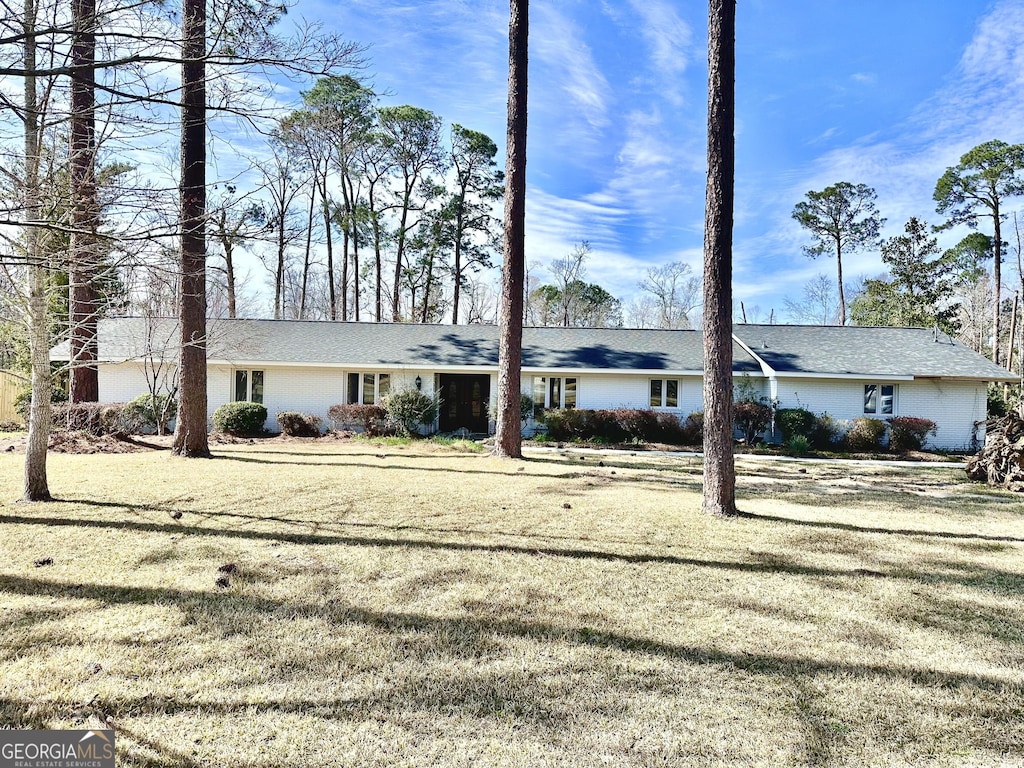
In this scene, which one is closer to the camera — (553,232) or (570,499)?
(570,499)

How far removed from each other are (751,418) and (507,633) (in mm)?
15502

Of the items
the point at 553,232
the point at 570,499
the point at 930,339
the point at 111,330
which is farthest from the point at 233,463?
the point at 553,232

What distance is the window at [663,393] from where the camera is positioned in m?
18.7

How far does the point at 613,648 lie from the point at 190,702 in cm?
241

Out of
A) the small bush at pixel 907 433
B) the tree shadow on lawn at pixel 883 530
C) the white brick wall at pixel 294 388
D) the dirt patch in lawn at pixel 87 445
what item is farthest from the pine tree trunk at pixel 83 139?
the small bush at pixel 907 433

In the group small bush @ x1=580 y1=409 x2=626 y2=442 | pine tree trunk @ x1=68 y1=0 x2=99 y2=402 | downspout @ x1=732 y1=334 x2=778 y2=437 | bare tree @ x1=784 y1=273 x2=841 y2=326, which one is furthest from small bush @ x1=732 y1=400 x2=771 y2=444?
bare tree @ x1=784 y1=273 x2=841 y2=326

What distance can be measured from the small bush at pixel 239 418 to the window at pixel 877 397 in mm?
20288

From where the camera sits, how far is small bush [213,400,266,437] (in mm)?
16828

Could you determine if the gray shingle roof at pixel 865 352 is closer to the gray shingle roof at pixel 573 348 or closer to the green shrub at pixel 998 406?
the gray shingle roof at pixel 573 348

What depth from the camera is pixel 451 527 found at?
21.2ft

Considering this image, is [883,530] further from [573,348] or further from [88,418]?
[88,418]

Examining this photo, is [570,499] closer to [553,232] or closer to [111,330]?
[111,330]

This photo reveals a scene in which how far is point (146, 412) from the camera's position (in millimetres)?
16891

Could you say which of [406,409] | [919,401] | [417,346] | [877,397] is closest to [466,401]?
[417,346]
